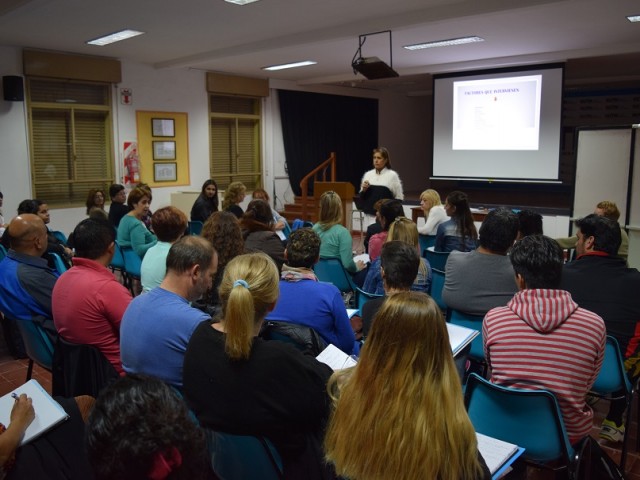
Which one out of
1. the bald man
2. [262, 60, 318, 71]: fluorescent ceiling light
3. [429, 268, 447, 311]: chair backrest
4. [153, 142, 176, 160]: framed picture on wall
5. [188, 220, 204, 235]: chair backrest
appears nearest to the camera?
the bald man

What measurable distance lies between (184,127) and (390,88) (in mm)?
5809

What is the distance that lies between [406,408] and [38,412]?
1004mm

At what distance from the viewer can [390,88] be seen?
1287cm

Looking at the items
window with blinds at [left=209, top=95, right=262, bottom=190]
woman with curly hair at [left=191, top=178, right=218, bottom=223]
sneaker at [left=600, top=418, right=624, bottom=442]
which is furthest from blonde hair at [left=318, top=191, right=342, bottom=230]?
window with blinds at [left=209, top=95, right=262, bottom=190]

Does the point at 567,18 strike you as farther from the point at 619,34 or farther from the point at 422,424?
the point at 422,424

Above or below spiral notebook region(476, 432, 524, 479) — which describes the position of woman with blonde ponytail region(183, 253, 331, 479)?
above

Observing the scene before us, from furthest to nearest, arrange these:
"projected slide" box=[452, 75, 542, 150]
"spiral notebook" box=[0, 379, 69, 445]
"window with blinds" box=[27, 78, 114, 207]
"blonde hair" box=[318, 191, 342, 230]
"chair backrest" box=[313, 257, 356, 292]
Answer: "projected slide" box=[452, 75, 542, 150]
"window with blinds" box=[27, 78, 114, 207]
"blonde hair" box=[318, 191, 342, 230]
"chair backrest" box=[313, 257, 356, 292]
"spiral notebook" box=[0, 379, 69, 445]

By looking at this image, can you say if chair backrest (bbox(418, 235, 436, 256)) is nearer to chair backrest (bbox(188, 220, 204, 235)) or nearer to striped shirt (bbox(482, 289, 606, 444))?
chair backrest (bbox(188, 220, 204, 235))

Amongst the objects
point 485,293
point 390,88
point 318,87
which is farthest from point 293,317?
point 390,88

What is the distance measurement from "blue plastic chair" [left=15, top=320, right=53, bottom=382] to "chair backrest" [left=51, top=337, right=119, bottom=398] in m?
0.35

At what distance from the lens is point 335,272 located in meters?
4.07

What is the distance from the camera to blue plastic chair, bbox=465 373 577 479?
1.75 metres

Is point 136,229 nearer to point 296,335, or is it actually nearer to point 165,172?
point 296,335

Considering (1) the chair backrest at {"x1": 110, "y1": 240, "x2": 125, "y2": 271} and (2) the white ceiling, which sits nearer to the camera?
(1) the chair backrest at {"x1": 110, "y1": 240, "x2": 125, "y2": 271}
